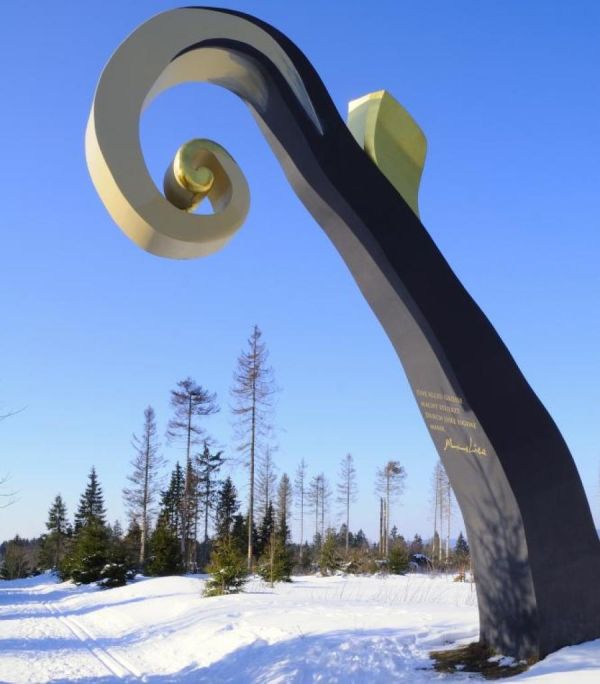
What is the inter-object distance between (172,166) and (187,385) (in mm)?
23587

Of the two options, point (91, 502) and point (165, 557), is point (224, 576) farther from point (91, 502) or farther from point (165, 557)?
point (91, 502)

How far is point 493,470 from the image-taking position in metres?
7.41

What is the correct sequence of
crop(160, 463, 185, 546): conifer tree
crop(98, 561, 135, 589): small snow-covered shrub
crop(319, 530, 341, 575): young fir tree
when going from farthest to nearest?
1. crop(160, 463, 185, 546): conifer tree
2. crop(319, 530, 341, 575): young fir tree
3. crop(98, 561, 135, 589): small snow-covered shrub

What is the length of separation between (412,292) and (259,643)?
4670 millimetres

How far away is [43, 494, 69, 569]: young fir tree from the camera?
47562mm

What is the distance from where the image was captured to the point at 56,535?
4866 cm

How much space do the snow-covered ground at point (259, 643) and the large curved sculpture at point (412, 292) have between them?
2.67ft

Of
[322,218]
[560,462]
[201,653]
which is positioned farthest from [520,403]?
[201,653]

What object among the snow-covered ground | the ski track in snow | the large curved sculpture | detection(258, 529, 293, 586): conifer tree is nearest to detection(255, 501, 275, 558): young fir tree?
detection(258, 529, 293, 586): conifer tree

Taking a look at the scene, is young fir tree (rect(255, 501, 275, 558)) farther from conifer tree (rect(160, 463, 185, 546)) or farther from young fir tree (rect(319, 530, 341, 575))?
young fir tree (rect(319, 530, 341, 575))

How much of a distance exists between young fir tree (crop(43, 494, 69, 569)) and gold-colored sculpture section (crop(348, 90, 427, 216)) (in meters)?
44.7

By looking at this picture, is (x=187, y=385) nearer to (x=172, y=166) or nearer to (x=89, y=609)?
(x=89, y=609)

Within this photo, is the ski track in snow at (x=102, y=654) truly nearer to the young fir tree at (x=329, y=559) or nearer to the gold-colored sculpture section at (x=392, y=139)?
the gold-colored sculpture section at (x=392, y=139)

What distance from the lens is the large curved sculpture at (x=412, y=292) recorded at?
6.97 m
